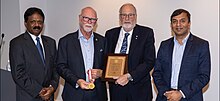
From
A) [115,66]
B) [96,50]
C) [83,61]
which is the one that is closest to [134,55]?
[115,66]

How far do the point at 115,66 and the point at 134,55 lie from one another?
0.80ft

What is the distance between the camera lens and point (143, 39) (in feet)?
10.8

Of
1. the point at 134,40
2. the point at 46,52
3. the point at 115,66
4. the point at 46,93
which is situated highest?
the point at 134,40

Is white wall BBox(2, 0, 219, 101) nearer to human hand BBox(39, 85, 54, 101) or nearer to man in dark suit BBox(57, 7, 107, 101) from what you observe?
man in dark suit BBox(57, 7, 107, 101)

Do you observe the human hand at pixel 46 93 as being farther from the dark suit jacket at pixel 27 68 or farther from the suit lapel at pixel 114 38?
the suit lapel at pixel 114 38

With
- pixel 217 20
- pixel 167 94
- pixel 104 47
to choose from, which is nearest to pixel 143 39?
pixel 104 47

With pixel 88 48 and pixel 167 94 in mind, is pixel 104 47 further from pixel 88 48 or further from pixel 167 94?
pixel 167 94

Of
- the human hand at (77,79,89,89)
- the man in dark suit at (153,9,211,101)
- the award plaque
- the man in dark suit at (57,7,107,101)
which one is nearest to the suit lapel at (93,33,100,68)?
the man in dark suit at (57,7,107,101)

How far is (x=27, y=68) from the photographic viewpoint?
306 centimetres

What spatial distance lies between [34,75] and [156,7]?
200 centimetres

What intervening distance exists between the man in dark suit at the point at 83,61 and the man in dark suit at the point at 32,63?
139 mm

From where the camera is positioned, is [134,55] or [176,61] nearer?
[176,61]

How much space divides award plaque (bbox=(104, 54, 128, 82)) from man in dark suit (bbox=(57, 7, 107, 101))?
80 millimetres

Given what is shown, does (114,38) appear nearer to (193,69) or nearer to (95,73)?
(95,73)
